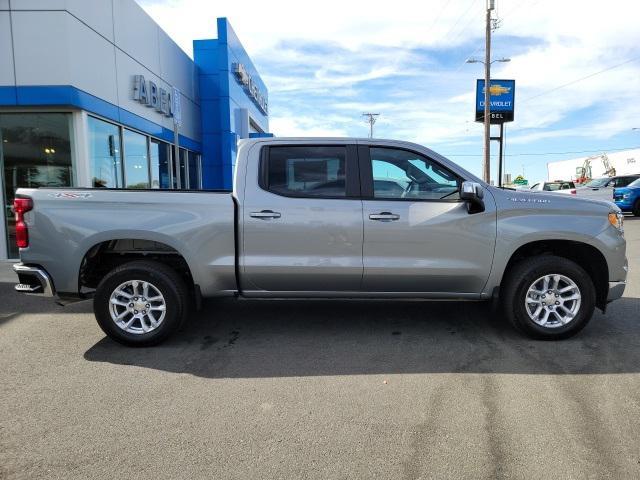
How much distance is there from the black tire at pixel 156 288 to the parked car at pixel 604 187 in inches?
740

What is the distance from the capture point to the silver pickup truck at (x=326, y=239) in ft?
15.6

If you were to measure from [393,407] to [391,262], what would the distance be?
1.59 m

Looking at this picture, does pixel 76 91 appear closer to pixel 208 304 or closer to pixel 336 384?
pixel 208 304

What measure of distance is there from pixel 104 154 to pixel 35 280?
23.6 ft

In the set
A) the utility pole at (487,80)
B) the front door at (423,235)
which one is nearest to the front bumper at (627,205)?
the utility pole at (487,80)

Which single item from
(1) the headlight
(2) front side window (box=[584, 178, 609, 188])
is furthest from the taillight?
(2) front side window (box=[584, 178, 609, 188])

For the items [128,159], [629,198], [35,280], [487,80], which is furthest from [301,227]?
[487,80]

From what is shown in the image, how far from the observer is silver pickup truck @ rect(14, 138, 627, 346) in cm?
477

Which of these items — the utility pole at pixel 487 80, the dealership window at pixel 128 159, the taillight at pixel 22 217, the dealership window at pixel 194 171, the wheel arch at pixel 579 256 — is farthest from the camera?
the utility pole at pixel 487 80

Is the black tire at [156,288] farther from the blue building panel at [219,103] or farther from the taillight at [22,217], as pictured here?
the blue building panel at [219,103]

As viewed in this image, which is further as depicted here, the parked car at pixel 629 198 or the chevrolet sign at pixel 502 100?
the chevrolet sign at pixel 502 100

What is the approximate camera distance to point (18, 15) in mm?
9594

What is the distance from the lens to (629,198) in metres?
20.2

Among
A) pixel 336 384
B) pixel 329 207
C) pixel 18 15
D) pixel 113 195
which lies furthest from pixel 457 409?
pixel 18 15
